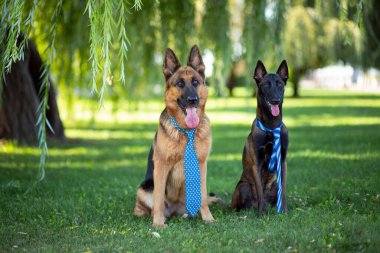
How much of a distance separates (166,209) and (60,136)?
798 cm

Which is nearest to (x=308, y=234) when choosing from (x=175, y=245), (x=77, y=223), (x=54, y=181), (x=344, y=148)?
(x=175, y=245)

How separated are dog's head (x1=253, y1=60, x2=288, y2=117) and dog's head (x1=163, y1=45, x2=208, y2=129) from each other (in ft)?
2.25

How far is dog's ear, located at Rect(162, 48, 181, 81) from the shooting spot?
219 inches

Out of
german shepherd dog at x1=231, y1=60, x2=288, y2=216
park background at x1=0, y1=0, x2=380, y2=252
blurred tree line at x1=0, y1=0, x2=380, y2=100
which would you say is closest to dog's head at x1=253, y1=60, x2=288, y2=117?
german shepherd dog at x1=231, y1=60, x2=288, y2=216

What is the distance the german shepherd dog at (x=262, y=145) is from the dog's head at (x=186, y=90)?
2.26 ft

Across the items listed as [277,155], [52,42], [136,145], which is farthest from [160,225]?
[136,145]

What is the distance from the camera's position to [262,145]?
18.4 ft

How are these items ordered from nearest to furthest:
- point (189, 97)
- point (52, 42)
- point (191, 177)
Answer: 1. point (189, 97)
2. point (52, 42)
3. point (191, 177)

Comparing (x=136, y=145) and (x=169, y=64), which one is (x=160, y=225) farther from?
(x=136, y=145)

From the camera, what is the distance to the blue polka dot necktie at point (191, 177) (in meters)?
5.40

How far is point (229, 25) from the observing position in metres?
8.05

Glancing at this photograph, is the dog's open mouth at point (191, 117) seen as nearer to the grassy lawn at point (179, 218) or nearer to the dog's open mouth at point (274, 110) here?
the dog's open mouth at point (274, 110)

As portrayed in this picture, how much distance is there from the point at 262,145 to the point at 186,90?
1.09 meters

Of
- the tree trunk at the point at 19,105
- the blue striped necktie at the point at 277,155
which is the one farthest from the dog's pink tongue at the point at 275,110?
the tree trunk at the point at 19,105
